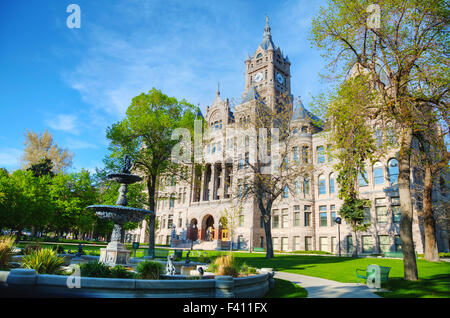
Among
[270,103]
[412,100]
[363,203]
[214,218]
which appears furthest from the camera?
[270,103]

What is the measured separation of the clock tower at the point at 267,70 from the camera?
61.5 metres

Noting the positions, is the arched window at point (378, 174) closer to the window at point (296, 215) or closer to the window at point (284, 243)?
the window at point (296, 215)

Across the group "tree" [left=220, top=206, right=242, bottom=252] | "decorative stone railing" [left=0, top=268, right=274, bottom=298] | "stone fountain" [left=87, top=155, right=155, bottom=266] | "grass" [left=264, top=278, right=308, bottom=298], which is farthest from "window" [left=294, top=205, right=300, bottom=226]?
"decorative stone railing" [left=0, top=268, right=274, bottom=298]

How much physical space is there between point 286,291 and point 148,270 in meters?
5.48

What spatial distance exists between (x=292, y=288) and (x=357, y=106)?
893 centimetres

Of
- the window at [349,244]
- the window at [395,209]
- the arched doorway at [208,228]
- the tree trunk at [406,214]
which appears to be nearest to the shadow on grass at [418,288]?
the tree trunk at [406,214]

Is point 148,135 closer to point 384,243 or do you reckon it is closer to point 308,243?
point 308,243

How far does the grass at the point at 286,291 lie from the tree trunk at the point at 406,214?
453 cm

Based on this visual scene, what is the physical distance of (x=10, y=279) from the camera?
22.7 feet

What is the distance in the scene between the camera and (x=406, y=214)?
12.5 m

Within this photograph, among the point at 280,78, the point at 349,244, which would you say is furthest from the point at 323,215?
the point at 280,78
